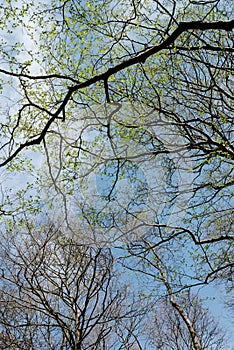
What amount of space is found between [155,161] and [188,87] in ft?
10.5

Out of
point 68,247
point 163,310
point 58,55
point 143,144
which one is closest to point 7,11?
point 58,55

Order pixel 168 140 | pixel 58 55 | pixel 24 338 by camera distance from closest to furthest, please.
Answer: pixel 168 140
pixel 58 55
pixel 24 338

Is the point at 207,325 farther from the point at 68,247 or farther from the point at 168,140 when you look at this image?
the point at 168,140

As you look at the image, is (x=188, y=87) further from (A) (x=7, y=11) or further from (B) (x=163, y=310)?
(B) (x=163, y=310)

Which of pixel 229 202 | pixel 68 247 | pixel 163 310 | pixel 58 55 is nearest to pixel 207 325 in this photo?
pixel 163 310

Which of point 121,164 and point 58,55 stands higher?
point 58,55

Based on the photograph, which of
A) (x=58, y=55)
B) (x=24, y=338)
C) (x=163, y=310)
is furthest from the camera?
(x=163, y=310)

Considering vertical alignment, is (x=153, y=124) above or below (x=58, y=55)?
below

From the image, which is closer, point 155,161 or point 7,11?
point 155,161

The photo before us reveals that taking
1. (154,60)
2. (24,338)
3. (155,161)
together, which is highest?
(154,60)

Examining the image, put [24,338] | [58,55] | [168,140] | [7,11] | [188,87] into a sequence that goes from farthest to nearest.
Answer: [24,338] < [188,87] < [58,55] < [7,11] < [168,140]

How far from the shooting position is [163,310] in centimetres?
899

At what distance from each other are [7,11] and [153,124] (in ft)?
8.22

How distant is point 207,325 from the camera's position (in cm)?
914
